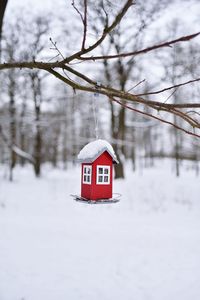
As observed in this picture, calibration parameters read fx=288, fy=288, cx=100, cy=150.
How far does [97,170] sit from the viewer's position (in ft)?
8.96

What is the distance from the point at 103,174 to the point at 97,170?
72 mm

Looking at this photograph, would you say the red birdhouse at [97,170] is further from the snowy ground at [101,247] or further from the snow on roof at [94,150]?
the snowy ground at [101,247]

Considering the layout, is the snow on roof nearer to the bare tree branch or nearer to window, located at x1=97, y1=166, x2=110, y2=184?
window, located at x1=97, y1=166, x2=110, y2=184

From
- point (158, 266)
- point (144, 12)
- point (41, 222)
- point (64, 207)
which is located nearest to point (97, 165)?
point (144, 12)

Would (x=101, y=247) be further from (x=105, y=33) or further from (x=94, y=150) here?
(x=105, y=33)

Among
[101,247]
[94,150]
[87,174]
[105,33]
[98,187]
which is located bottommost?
[101,247]

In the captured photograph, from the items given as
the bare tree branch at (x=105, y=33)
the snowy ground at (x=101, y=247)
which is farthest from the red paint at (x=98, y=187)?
the snowy ground at (x=101, y=247)

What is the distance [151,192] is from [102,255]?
448 cm

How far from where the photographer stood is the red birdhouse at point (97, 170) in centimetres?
262

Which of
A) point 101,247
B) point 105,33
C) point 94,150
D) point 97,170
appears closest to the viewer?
point 105,33

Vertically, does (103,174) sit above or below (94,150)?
below

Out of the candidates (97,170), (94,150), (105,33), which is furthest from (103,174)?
(105,33)

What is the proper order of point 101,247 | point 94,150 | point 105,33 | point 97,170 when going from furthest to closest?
point 101,247
point 97,170
point 94,150
point 105,33

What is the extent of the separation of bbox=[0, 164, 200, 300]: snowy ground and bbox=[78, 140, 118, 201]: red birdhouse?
2.48 m
